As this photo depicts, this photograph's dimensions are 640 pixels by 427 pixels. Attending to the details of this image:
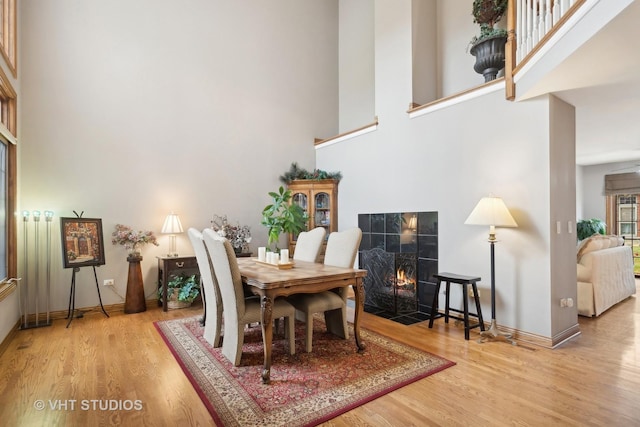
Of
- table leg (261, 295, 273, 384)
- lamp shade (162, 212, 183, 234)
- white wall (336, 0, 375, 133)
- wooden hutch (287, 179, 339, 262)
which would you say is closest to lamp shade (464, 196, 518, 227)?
table leg (261, 295, 273, 384)

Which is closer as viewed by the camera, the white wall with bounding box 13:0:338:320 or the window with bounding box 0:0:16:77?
the window with bounding box 0:0:16:77

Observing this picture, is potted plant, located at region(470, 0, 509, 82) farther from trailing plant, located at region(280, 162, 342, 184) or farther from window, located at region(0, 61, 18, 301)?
window, located at region(0, 61, 18, 301)

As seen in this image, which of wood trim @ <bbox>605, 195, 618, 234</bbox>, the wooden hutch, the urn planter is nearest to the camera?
the urn planter

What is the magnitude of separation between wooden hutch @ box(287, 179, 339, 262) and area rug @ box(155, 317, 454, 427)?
8.31 ft

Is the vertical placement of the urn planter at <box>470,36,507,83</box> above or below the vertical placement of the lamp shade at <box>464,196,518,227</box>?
above

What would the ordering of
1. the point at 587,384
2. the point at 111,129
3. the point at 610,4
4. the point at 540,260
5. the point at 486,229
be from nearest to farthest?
the point at 610,4
the point at 587,384
the point at 540,260
the point at 486,229
the point at 111,129

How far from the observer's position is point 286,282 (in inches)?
99.5

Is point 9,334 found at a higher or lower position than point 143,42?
lower

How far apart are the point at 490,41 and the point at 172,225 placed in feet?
14.4

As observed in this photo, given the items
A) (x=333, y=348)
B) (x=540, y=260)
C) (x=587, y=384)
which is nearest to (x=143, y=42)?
(x=333, y=348)

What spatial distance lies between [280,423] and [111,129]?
418 centimetres

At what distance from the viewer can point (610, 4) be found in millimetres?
1805

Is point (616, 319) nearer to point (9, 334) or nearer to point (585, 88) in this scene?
point (585, 88)

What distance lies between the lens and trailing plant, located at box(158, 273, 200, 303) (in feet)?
14.7
